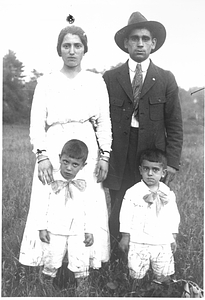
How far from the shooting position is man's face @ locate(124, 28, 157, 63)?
277 centimetres

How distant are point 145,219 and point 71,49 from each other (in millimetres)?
1292

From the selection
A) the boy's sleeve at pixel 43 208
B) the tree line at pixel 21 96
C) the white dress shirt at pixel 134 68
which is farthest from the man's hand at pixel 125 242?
the tree line at pixel 21 96

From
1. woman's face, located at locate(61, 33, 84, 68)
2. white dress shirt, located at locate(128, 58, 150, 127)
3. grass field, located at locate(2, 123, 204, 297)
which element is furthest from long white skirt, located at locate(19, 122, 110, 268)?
woman's face, located at locate(61, 33, 84, 68)

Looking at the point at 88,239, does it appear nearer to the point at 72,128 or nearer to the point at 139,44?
the point at 72,128

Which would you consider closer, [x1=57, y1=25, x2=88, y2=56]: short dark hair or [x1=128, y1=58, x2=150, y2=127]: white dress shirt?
[x1=57, y1=25, x2=88, y2=56]: short dark hair

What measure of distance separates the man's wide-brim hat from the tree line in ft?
0.97

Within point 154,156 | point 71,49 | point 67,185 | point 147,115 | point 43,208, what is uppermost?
point 71,49

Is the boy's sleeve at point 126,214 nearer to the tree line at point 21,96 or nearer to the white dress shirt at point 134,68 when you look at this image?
the white dress shirt at point 134,68

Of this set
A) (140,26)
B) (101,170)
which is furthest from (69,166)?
(140,26)

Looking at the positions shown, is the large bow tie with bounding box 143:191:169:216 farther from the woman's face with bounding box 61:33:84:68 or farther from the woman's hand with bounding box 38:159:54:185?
the woman's face with bounding box 61:33:84:68

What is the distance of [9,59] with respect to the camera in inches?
114

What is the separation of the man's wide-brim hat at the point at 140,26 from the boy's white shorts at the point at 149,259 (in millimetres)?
1411

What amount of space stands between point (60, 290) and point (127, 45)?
1.83 m

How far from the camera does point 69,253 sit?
2.71m
